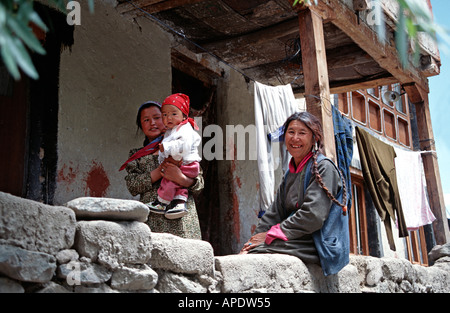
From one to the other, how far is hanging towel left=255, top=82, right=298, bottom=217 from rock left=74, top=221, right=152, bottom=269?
2437 millimetres

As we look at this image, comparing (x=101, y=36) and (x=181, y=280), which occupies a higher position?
(x=101, y=36)

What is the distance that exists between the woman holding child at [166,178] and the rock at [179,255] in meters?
0.59

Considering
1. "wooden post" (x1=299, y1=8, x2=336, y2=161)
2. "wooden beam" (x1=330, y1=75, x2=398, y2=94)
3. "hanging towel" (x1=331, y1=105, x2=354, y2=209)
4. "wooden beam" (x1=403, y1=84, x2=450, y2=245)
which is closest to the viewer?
"wooden post" (x1=299, y1=8, x2=336, y2=161)

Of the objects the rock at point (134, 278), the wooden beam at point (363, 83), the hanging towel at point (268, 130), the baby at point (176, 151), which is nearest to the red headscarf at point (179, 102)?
the baby at point (176, 151)

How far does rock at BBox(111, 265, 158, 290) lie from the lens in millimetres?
2150

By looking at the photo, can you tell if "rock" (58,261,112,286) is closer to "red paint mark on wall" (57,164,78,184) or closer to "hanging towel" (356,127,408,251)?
"red paint mark on wall" (57,164,78,184)

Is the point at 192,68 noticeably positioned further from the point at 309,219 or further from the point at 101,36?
the point at 309,219

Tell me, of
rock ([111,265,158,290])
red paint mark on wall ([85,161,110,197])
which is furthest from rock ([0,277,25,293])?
red paint mark on wall ([85,161,110,197])

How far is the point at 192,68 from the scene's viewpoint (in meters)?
5.96

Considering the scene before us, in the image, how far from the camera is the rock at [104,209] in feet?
7.09

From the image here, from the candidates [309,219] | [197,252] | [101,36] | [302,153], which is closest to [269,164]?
[302,153]

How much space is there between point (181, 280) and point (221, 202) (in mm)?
3660

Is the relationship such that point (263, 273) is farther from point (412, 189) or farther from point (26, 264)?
point (412, 189)
